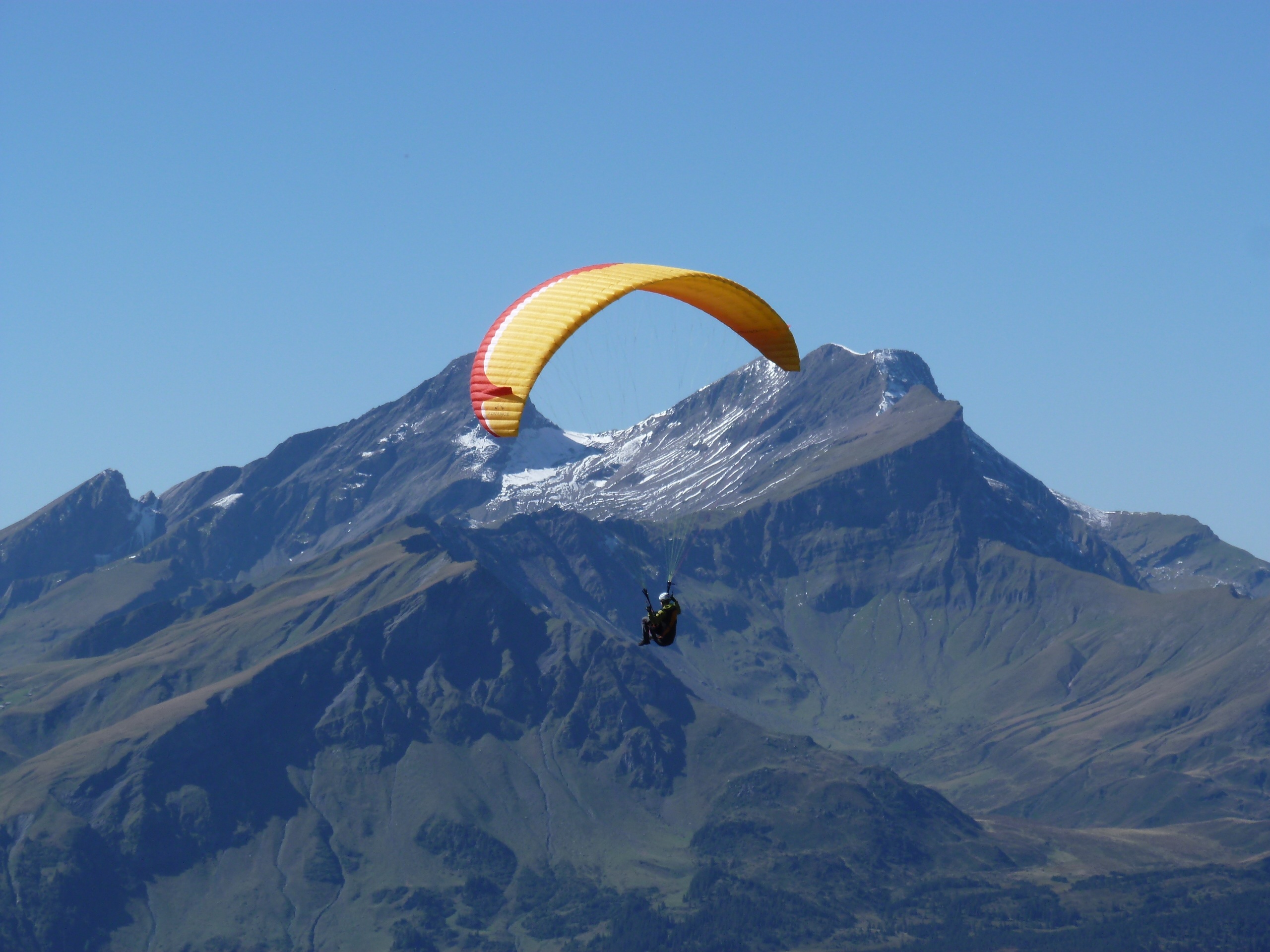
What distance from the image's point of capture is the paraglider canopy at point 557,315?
9662 centimetres

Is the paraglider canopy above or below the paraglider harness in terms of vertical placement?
above

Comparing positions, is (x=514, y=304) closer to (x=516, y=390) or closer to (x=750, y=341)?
(x=516, y=390)

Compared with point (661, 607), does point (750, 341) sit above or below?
above

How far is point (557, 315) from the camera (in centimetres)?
10062

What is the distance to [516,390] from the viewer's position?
316 ft

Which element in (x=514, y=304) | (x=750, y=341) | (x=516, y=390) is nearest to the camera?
(x=516, y=390)

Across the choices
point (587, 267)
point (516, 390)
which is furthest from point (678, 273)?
point (516, 390)

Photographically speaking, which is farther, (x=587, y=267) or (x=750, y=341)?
(x=750, y=341)

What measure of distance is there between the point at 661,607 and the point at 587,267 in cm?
2181

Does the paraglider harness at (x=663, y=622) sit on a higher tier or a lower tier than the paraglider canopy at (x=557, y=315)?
lower

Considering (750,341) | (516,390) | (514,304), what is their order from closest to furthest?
(516,390)
(514,304)
(750,341)

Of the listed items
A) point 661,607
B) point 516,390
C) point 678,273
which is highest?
point 678,273

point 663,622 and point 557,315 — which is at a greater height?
point 557,315

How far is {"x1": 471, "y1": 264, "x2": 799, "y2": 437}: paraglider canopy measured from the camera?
96625 mm
